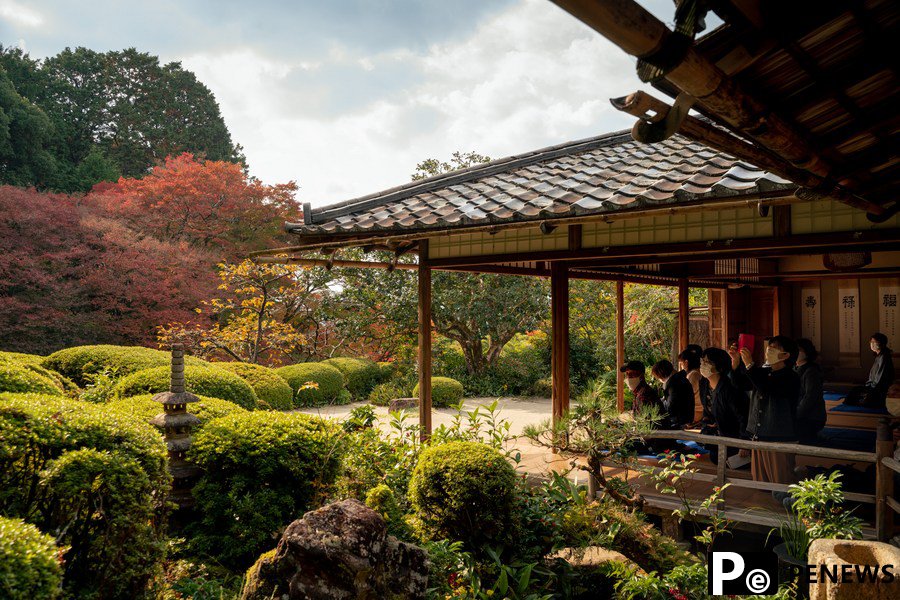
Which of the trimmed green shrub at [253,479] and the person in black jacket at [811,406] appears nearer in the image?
the trimmed green shrub at [253,479]

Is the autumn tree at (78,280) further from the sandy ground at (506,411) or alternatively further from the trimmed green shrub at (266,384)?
the sandy ground at (506,411)

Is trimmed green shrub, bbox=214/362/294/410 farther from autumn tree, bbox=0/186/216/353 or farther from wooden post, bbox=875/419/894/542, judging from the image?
wooden post, bbox=875/419/894/542

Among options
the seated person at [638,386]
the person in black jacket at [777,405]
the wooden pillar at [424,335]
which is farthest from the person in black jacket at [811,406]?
the wooden pillar at [424,335]

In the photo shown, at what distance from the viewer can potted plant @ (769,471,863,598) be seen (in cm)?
379

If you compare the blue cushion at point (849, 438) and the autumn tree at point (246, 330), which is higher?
the autumn tree at point (246, 330)

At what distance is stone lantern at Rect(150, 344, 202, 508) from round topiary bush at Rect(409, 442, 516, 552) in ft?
6.13

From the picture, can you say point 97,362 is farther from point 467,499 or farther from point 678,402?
point 678,402

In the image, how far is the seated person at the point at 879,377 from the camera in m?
7.38

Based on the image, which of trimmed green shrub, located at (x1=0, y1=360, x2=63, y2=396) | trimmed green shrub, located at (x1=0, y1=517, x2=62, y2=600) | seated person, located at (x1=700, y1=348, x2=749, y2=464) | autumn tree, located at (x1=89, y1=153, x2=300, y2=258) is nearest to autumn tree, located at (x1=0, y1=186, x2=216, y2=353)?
autumn tree, located at (x1=89, y1=153, x2=300, y2=258)

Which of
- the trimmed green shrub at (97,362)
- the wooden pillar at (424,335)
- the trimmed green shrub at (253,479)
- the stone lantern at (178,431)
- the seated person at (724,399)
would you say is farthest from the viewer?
the trimmed green shrub at (97,362)

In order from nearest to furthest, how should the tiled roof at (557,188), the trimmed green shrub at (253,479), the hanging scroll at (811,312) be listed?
→ the trimmed green shrub at (253,479) < the tiled roof at (557,188) < the hanging scroll at (811,312)

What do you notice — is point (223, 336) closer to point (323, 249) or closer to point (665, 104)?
point (323, 249)

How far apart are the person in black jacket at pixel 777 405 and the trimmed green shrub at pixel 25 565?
5193mm

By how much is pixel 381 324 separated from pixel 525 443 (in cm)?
854
